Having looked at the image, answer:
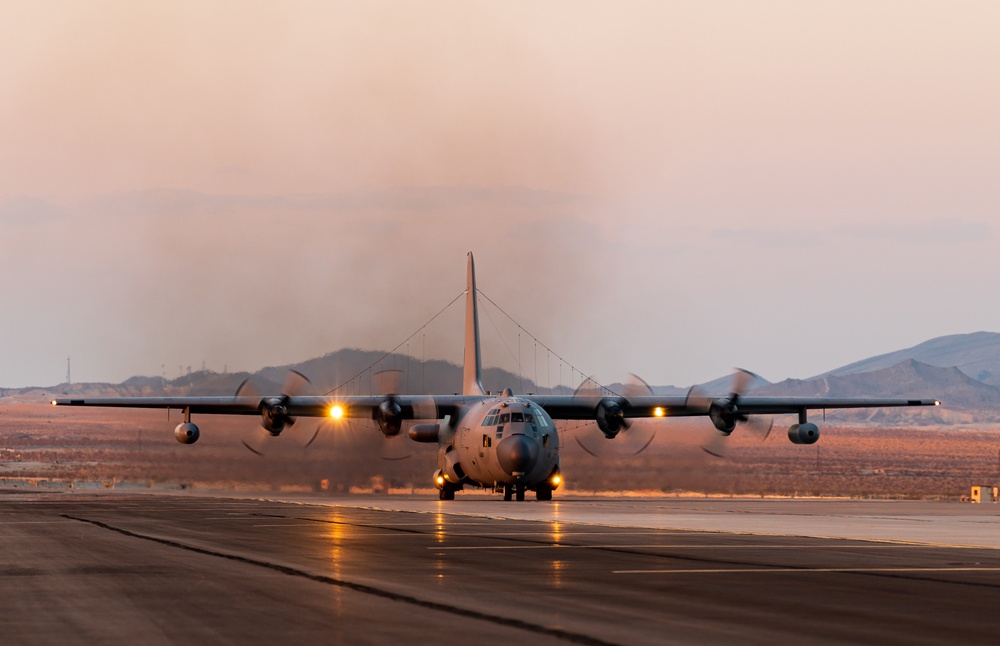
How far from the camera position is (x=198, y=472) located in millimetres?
71750

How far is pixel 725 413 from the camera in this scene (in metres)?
67.0

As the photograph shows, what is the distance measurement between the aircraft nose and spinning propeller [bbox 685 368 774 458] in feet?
42.1

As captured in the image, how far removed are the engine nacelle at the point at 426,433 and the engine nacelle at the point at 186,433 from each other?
9824mm

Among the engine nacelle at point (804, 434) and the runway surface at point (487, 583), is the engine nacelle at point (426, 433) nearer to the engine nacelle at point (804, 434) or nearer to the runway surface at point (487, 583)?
the engine nacelle at point (804, 434)

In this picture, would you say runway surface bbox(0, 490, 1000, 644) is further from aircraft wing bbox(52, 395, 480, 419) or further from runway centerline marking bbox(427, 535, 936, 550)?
aircraft wing bbox(52, 395, 480, 419)

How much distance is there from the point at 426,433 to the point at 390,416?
3328 mm

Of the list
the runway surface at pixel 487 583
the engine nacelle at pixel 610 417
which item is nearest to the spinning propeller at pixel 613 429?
the engine nacelle at pixel 610 417

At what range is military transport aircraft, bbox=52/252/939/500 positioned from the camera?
57.2m

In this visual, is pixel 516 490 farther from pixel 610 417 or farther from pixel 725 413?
pixel 725 413

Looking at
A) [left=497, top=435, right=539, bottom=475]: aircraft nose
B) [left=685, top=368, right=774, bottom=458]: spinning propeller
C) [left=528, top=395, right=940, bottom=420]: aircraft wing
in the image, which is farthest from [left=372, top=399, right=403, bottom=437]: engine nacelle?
[left=685, top=368, right=774, bottom=458]: spinning propeller

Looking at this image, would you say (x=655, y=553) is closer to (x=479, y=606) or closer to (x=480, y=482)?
(x=479, y=606)

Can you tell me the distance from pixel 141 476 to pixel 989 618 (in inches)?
2470

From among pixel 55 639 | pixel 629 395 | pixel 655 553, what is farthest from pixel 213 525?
pixel 629 395

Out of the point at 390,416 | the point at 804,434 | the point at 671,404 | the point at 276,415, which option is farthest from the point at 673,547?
the point at 671,404
